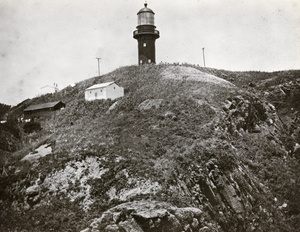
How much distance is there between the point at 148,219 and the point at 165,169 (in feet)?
20.7

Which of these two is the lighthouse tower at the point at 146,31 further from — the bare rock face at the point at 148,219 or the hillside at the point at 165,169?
the bare rock face at the point at 148,219

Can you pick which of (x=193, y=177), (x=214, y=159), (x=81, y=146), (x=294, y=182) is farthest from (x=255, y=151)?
(x=81, y=146)

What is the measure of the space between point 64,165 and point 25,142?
679 inches

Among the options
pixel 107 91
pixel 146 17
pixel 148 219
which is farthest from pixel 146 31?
pixel 148 219

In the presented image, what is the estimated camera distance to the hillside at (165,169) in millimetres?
24219

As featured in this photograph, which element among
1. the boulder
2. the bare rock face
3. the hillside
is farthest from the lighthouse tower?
the bare rock face

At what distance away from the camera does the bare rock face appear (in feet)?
71.0

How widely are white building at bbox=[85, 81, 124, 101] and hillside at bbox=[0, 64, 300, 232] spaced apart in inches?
132

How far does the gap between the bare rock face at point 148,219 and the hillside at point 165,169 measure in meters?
0.06

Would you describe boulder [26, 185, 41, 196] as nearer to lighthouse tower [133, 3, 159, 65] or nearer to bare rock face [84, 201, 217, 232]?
bare rock face [84, 201, 217, 232]

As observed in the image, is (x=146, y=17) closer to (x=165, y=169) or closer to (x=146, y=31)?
(x=146, y=31)

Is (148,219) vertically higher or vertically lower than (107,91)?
lower

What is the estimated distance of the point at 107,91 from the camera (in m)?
48.3

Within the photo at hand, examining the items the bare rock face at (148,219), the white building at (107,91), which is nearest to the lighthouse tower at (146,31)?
the white building at (107,91)
